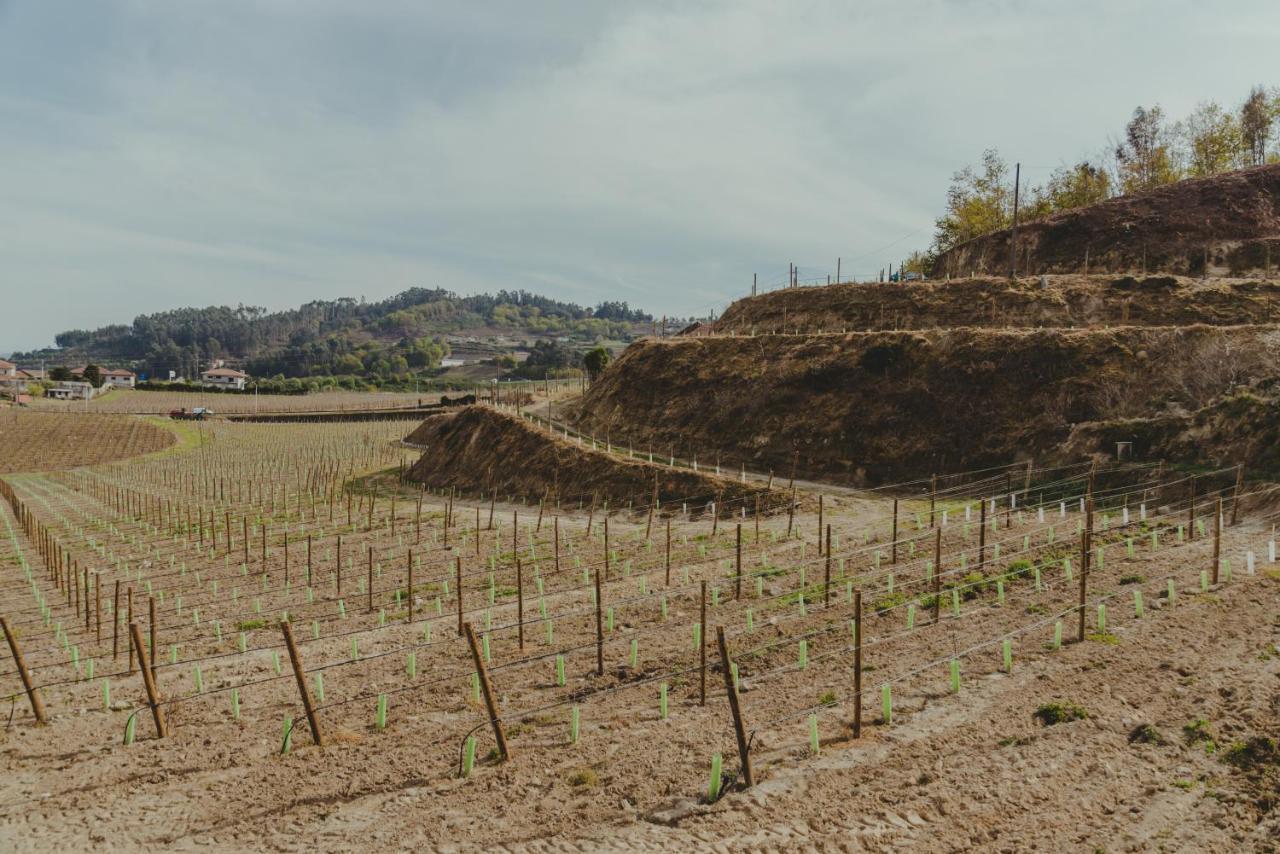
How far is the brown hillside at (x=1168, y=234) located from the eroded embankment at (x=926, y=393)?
53.5 ft

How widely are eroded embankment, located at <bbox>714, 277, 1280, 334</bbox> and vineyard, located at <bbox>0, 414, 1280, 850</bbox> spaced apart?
15438mm

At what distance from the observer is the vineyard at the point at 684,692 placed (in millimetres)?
7844

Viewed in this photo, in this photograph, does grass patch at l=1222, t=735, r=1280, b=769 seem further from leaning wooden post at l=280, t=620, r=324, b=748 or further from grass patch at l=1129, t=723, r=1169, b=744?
leaning wooden post at l=280, t=620, r=324, b=748

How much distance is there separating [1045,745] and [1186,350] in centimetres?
2396

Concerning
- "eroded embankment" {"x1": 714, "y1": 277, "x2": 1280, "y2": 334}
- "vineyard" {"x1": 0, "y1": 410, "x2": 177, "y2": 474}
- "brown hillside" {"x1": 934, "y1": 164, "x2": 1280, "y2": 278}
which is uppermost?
"brown hillside" {"x1": 934, "y1": 164, "x2": 1280, "y2": 278}

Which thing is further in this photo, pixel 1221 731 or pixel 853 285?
pixel 853 285

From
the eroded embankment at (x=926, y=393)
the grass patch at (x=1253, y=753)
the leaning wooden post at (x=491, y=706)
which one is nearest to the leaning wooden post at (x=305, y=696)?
the leaning wooden post at (x=491, y=706)

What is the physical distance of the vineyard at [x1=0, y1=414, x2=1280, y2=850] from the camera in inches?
309

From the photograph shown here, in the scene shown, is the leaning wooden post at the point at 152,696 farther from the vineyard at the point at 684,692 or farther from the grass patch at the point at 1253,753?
the grass patch at the point at 1253,753

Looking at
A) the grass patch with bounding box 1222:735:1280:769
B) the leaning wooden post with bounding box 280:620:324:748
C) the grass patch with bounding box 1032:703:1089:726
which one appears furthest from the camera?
the leaning wooden post with bounding box 280:620:324:748

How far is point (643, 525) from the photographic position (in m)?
25.4

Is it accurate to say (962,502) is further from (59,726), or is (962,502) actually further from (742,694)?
(59,726)

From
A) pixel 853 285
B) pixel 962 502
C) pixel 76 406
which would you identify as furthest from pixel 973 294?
pixel 76 406

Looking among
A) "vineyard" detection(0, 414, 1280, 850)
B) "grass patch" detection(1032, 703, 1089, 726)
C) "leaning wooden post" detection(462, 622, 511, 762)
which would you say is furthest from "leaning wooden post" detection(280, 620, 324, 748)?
"grass patch" detection(1032, 703, 1089, 726)
